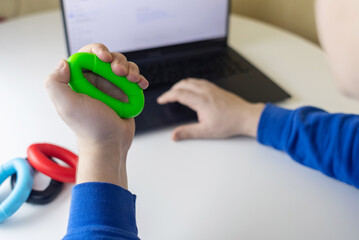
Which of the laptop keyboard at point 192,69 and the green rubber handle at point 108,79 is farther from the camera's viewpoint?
the laptop keyboard at point 192,69

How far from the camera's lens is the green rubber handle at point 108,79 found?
0.41m

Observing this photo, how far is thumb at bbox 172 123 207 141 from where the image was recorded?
1.91 feet

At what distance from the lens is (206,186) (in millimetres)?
500

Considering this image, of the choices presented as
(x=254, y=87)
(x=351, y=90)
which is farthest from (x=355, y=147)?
(x=254, y=87)

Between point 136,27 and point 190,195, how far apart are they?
1.40 feet

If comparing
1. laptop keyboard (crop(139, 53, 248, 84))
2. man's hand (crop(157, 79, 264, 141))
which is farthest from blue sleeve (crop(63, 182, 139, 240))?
laptop keyboard (crop(139, 53, 248, 84))

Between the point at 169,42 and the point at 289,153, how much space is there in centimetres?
40

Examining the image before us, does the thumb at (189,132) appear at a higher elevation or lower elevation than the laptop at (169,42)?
lower

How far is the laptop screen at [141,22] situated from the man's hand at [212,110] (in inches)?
6.9

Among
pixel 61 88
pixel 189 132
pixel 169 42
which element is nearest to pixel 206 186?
pixel 189 132

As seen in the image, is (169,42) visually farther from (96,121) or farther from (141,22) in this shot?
(96,121)

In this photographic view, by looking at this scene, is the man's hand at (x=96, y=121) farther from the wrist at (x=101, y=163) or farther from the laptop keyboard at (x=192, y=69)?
the laptop keyboard at (x=192, y=69)

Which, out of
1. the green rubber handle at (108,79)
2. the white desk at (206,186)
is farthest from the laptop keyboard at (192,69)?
the green rubber handle at (108,79)

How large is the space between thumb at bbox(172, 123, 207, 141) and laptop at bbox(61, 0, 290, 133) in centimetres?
3
